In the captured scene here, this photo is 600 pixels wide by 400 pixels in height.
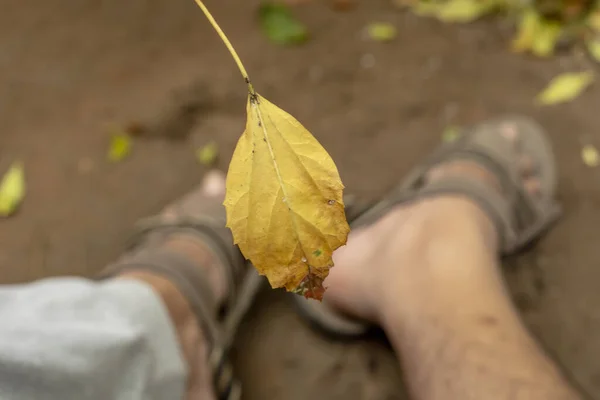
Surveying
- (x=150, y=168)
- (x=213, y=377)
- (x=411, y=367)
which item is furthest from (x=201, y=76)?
(x=411, y=367)

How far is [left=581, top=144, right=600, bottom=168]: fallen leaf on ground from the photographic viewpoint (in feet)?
3.34

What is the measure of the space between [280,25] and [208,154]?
0.36 m

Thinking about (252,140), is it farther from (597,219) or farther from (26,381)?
(597,219)

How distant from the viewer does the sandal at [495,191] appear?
85cm

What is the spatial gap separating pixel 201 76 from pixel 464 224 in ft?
2.28

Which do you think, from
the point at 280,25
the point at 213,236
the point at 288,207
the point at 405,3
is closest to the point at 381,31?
the point at 405,3

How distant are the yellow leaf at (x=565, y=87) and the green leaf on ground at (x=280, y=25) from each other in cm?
54

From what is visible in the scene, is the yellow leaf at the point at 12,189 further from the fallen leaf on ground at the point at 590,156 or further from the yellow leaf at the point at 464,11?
the fallen leaf on ground at the point at 590,156

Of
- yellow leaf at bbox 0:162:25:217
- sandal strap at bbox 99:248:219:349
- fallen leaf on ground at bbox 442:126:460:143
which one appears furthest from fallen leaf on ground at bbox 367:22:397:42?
yellow leaf at bbox 0:162:25:217

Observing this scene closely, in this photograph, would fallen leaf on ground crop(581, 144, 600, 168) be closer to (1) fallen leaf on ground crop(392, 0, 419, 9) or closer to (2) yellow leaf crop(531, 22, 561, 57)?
(2) yellow leaf crop(531, 22, 561, 57)

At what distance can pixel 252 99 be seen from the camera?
0.31 m

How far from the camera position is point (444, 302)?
64 centimetres

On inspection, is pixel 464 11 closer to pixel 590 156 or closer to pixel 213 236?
pixel 590 156

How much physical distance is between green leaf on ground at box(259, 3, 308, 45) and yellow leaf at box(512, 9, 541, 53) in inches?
18.6
